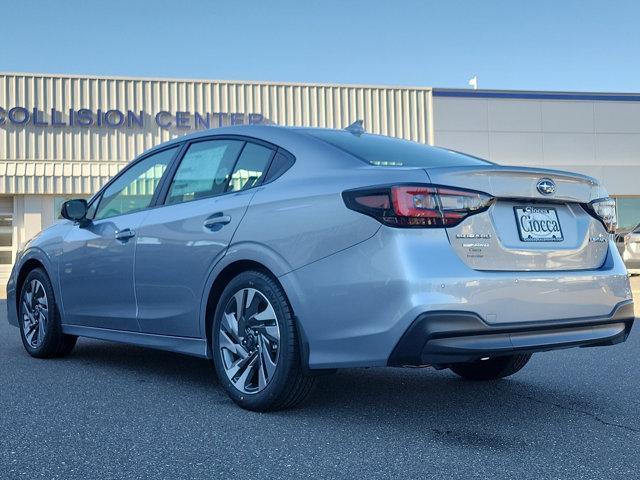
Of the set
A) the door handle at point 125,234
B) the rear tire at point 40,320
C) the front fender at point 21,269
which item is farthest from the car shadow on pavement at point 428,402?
the door handle at point 125,234

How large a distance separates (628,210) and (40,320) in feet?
Result: 83.4

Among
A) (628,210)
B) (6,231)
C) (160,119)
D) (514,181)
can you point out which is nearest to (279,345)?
(514,181)

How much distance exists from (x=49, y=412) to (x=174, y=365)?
163 centimetres

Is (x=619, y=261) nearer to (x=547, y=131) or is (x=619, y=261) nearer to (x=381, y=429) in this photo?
(x=381, y=429)

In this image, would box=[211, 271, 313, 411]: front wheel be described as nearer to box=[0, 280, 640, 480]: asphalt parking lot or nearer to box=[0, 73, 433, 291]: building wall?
box=[0, 280, 640, 480]: asphalt parking lot

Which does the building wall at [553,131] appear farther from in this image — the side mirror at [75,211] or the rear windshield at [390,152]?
the rear windshield at [390,152]

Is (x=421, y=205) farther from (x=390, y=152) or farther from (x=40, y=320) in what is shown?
(x=40, y=320)

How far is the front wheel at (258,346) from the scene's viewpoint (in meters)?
3.76

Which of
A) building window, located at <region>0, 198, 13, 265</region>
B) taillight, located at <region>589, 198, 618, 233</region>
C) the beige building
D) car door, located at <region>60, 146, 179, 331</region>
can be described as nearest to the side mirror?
car door, located at <region>60, 146, 179, 331</region>

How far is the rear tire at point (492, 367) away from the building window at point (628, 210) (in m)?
24.4

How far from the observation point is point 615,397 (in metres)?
4.54

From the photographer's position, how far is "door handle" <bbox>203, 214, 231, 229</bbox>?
4211 millimetres

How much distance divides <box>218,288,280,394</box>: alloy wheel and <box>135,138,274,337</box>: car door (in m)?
0.27

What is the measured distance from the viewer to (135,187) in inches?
210
